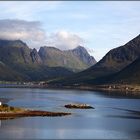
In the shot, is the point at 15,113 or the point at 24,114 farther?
the point at 24,114

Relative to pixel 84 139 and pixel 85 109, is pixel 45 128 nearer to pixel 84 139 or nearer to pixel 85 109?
pixel 84 139

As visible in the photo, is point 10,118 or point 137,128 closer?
point 137,128

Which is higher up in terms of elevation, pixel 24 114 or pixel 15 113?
pixel 15 113

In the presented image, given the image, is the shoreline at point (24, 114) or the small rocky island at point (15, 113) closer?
the shoreline at point (24, 114)

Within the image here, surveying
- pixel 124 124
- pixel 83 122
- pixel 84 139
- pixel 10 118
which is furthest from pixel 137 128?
pixel 10 118

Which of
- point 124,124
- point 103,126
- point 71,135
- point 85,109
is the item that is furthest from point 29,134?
point 85,109

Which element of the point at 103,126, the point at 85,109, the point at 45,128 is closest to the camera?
the point at 45,128

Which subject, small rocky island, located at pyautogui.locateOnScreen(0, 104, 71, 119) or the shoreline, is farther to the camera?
small rocky island, located at pyautogui.locateOnScreen(0, 104, 71, 119)

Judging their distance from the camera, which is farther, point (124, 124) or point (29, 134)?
point (124, 124)

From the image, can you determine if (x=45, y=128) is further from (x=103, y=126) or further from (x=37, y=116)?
(x=37, y=116)

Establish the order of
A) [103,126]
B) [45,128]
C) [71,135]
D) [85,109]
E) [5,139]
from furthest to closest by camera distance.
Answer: [85,109] < [103,126] < [45,128] < [71,135] < [5,139]
